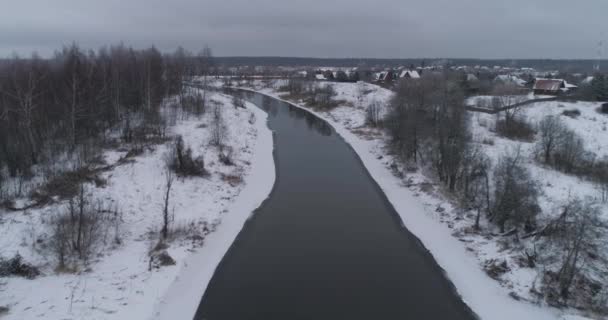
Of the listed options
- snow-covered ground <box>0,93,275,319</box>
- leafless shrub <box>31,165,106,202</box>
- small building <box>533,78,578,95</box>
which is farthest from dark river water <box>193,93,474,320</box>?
small building <box>533,78,578,95</box>

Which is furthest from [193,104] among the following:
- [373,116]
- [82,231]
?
[82,231]

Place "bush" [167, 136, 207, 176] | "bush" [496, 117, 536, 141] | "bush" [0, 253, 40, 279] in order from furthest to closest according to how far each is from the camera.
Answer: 1. "bush" [496, 117, 536, 141]
2. "bush" [167, 136, 207, 176]
3. "bush" [0, 253, 40, 279]

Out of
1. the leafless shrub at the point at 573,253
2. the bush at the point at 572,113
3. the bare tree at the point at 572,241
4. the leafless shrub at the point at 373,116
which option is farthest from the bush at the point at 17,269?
the bush at the point at 572,113

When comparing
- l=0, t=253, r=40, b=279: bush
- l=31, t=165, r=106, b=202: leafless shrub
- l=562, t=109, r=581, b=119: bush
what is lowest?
l=0, t=253, r=40, b=279: bush

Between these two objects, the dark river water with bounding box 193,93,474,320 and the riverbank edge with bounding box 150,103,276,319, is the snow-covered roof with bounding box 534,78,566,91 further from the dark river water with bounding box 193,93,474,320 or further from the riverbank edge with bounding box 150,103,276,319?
the riverbank edge with bounding box 150,103,276,319

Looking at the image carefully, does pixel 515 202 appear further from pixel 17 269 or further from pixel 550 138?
pixel 17 269

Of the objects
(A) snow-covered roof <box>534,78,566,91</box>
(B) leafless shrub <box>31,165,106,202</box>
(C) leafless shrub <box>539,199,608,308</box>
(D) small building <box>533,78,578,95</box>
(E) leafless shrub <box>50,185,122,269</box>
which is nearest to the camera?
(C) leafless shrub <box>539,199,608,308</box>

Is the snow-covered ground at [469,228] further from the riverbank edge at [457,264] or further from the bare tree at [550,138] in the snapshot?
the bare tree at [550,138]
